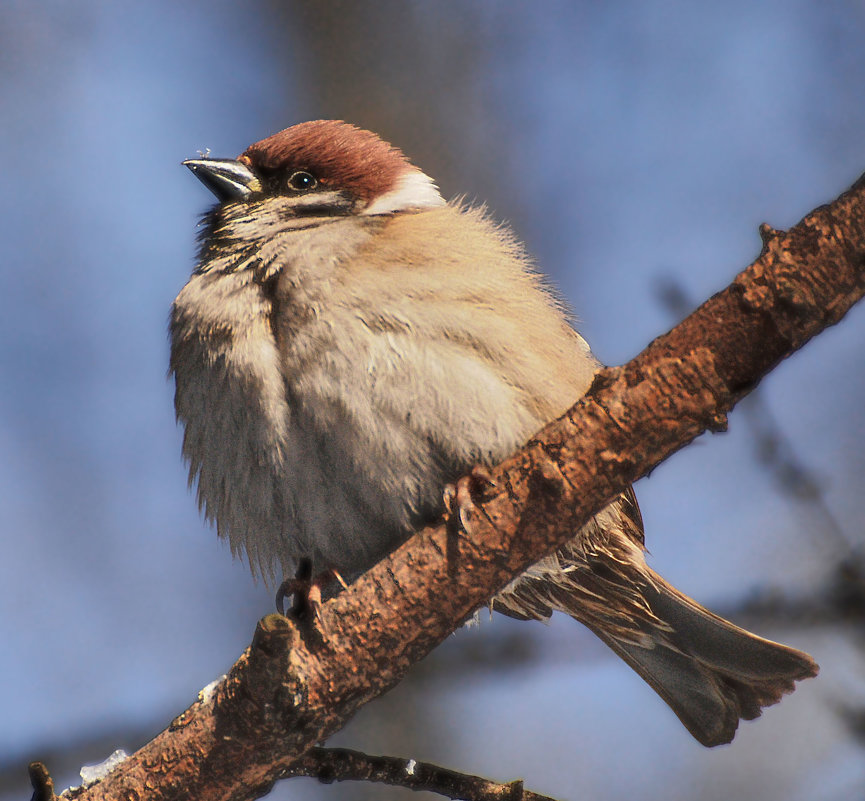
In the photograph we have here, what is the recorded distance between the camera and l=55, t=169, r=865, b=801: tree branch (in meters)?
1.92

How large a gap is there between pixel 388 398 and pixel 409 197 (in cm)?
106

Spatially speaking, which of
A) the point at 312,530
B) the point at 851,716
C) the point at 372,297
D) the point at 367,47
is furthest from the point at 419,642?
the point at 367,47

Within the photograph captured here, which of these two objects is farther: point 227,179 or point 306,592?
point 227,179

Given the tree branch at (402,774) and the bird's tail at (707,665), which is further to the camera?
the bird's tail at (707,665)

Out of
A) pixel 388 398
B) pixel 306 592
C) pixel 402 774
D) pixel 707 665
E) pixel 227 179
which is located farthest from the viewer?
pixel 227 179

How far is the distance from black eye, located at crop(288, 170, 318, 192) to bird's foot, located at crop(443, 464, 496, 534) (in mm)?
1426

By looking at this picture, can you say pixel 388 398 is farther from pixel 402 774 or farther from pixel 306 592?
pixel 402 774

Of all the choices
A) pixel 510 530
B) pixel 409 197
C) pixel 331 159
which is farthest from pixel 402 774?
pixel 331 159

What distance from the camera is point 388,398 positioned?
2.66 meters

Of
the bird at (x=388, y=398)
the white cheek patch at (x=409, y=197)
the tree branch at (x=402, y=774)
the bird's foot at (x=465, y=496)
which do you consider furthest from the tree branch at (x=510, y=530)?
the white cheek patch at (x=409, y=197)

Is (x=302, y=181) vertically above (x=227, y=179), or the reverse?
(x=227, y=179)

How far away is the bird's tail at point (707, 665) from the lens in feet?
9.78

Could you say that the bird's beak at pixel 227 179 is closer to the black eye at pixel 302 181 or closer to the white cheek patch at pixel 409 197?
the black eye at pixel 302 181

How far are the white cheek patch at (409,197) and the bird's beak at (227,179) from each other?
415 mm
